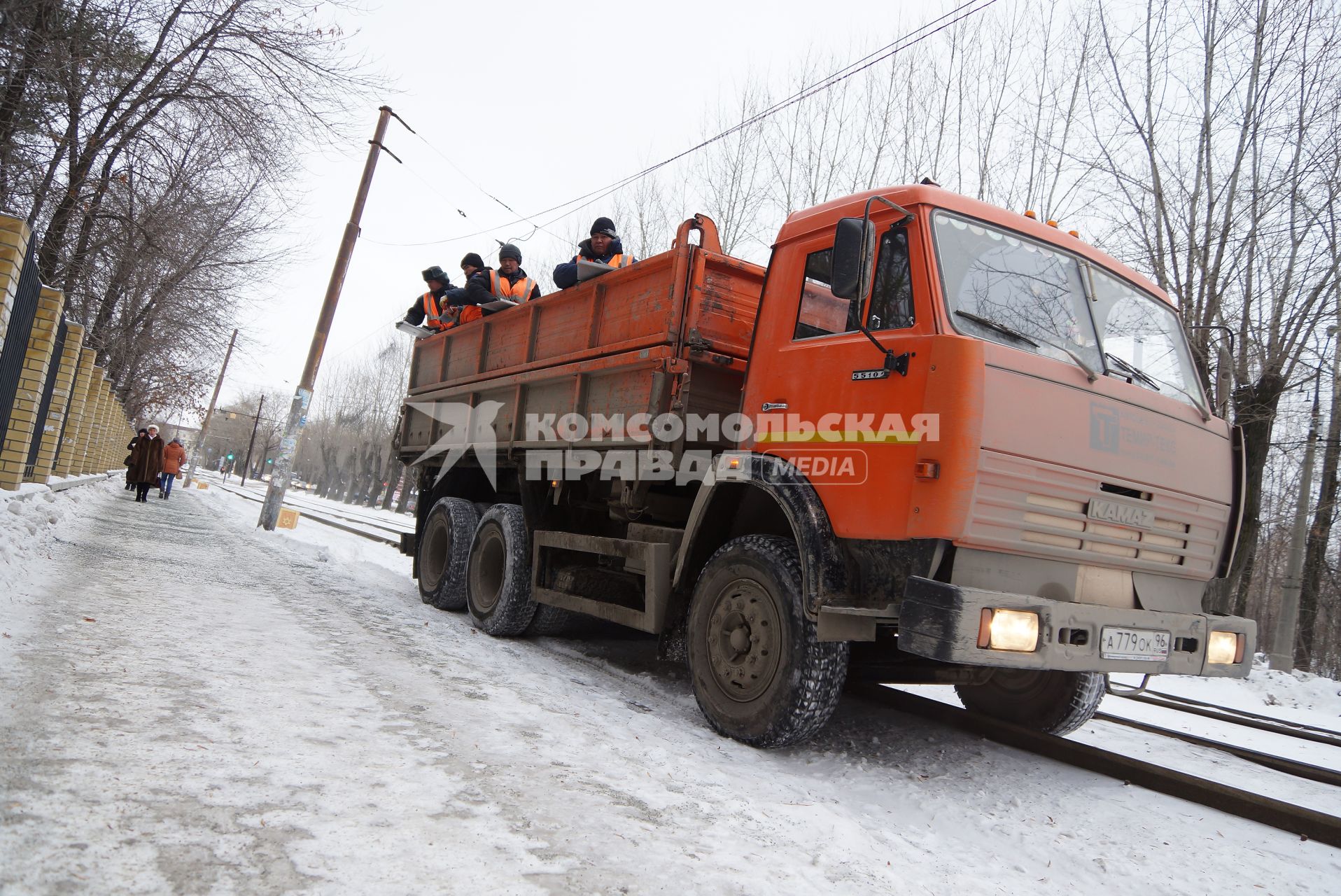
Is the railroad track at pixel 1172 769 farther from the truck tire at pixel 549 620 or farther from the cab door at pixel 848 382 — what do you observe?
the truck tire at pixel 549 620

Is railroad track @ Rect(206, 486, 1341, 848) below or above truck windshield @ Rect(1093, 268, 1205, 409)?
below

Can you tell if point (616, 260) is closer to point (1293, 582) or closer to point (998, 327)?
point (998, 327)

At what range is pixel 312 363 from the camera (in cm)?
1499

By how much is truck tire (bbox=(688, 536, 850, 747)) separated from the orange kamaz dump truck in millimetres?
14

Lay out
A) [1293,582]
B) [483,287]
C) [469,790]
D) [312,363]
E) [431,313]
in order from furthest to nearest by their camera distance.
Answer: [312,363] < [1293,582] < [431,313] < [483,287] < [469,790]

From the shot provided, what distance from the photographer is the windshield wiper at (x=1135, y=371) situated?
4086 millimetres

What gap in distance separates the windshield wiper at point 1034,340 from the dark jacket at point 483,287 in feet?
16.0

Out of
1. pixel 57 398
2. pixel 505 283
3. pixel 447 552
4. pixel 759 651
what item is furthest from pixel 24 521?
pixel 759 651

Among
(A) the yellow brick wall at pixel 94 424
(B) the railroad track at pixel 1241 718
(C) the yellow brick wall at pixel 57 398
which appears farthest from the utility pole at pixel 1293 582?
(A) the yellow brick wall at pixel 94 424

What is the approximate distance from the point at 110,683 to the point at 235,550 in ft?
24.8

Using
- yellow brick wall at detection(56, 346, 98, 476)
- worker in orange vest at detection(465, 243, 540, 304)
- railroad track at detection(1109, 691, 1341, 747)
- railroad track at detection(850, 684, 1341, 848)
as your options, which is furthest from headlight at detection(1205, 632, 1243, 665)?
yellow brick wall at detection(56, 346, 98, 476)

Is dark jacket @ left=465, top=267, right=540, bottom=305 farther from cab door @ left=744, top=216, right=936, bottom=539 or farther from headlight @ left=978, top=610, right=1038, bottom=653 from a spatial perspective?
headlight @ left=978, top=610, right=1038, bottom=653

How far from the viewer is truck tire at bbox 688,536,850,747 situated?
151 inches

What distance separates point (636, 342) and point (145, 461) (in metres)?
18.1
